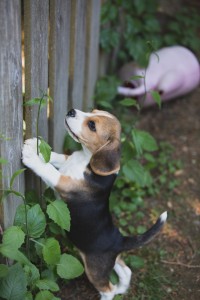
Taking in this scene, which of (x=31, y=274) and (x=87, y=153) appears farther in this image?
(x=87, y=153)

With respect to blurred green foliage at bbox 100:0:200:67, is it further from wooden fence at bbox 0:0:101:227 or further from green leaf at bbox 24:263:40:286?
green leaf at bbox 24:263:40:286

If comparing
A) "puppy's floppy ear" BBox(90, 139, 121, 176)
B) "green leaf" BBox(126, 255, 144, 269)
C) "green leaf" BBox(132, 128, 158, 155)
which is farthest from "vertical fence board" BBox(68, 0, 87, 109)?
"green leaf" BBox(126, 255, 144, 269)

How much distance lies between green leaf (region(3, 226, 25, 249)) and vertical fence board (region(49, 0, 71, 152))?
1.02 metres

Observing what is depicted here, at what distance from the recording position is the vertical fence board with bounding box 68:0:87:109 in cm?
328

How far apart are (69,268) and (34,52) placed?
4.34 feet

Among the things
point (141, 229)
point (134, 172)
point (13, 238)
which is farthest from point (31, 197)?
point (141, 229)

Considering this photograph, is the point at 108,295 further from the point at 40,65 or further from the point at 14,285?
the point at 40,65

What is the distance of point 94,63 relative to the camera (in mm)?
4180

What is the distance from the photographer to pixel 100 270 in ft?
9.89

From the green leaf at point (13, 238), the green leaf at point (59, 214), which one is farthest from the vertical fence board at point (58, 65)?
the green leaf at point (13, 238)

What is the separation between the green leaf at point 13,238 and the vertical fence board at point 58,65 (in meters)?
1.02

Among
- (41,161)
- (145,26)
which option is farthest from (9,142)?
(145,26)

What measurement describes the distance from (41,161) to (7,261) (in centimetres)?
68

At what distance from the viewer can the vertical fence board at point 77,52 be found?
328 cm
